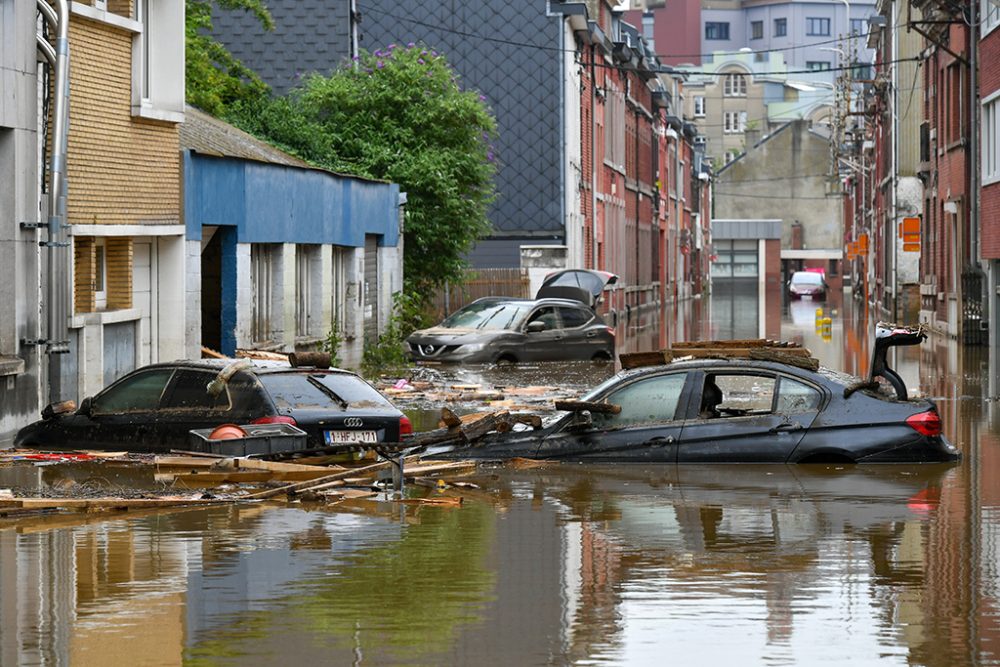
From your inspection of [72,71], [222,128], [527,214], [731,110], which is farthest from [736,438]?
[731,110]

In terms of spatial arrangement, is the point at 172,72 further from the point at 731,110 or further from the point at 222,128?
the point at 731,110

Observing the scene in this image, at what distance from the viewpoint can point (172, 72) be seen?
22188mm

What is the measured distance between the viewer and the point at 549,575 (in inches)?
411

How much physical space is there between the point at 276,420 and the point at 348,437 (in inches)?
27.2

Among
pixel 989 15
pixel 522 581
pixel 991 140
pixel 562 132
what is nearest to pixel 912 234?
pixel 562 132

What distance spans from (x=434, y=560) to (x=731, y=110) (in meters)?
140

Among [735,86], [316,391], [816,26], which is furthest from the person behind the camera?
[816,26]

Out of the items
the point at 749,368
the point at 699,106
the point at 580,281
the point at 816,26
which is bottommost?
the point at 749,368

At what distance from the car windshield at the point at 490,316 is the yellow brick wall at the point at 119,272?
12.9m

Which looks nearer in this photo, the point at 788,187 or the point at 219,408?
the point at 219,408

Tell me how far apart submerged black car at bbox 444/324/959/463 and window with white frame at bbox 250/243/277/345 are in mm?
10764

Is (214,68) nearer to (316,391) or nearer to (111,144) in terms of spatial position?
(111,144)

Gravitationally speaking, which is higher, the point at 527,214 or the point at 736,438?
the point at 527,214

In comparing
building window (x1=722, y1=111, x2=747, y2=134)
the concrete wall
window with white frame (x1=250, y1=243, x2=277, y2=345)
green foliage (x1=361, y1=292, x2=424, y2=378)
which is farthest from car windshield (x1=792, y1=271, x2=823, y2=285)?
window with white frame (x1=250, y1=243, x2=277, y2=345)
